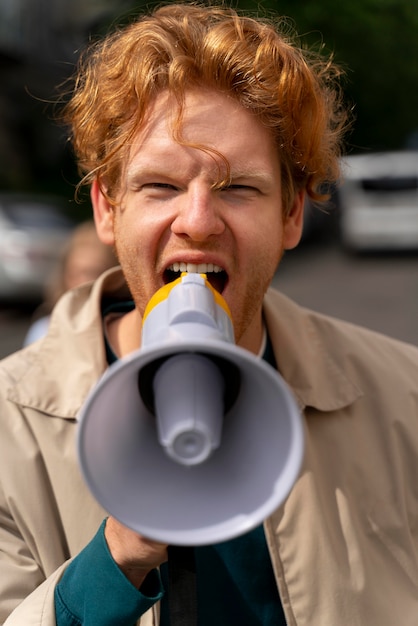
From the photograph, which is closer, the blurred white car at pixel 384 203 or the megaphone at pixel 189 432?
the megaphone at pixel 189 432

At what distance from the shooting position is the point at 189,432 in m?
1.53

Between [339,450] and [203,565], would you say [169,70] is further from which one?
[203,565]

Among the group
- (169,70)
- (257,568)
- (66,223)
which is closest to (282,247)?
(169,70)

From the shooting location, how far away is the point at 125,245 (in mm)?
2209

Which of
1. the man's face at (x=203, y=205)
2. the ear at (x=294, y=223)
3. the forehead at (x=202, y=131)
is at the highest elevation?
→ the forehead at (x=202, y=131)

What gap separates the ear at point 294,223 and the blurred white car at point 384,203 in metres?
12.7

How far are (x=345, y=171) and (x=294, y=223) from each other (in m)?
0.63

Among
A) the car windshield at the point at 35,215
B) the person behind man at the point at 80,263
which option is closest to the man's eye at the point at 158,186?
the person behind man at the point at 80,263

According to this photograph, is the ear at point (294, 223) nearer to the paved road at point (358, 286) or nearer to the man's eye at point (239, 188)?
the man's eye at point (239, 188)

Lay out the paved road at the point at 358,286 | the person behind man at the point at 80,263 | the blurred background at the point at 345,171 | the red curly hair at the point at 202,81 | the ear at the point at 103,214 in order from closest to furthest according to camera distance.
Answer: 1. the red curly hair at the point at 202,81
2. the ear at the point at 103,214
3. the person behind man at the point at 80,263
4. the blurred background at the point at 345,171
5. the paved road at the point at 358,286

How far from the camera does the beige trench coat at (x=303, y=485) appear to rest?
7.02ft

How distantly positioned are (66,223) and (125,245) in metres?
10.5

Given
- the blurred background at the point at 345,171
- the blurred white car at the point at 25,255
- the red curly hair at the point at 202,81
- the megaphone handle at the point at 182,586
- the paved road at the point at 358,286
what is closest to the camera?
the megaphone handle at the point at 182,586

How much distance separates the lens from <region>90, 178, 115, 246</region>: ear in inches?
94.4
